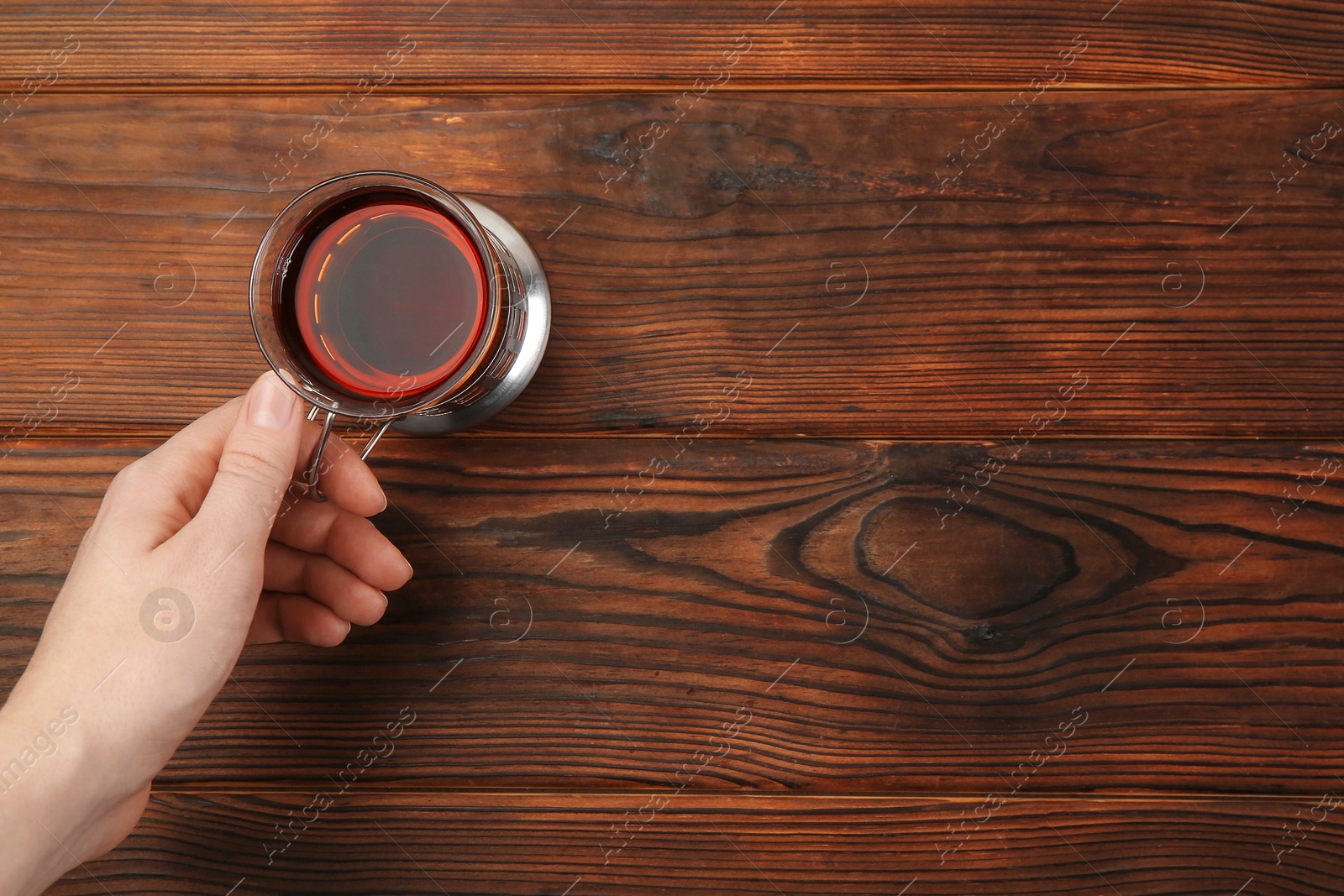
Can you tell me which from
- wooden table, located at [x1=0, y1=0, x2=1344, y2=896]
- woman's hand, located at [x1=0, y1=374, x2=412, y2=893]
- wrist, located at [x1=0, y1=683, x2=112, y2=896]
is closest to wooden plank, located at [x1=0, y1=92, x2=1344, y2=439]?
wooden table, located at [x1=0, y1=0, x2=1344, y2=896]

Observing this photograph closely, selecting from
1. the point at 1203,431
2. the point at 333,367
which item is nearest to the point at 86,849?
the point at 333,367

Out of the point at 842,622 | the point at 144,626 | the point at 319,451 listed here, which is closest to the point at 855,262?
the point at 842,622

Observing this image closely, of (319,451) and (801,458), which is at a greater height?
(319,451)

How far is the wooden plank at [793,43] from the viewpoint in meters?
0.71

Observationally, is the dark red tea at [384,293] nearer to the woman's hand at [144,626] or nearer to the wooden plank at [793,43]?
the woman's hand at [144,626]

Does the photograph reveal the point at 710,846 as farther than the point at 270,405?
Yes

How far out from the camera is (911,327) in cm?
70

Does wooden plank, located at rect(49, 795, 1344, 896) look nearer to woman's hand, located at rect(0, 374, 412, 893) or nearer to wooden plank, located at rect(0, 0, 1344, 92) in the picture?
woman's hand, located at rect(0, 374, 412, 893)

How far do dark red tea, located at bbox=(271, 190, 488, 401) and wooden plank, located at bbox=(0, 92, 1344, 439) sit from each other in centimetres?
10

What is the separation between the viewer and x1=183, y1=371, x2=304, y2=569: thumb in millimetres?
580

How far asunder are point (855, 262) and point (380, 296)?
0.36 metres

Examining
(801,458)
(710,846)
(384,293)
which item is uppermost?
(384,293)

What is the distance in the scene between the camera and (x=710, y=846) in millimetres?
695

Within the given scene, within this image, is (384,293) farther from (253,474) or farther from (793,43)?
(793,43)
